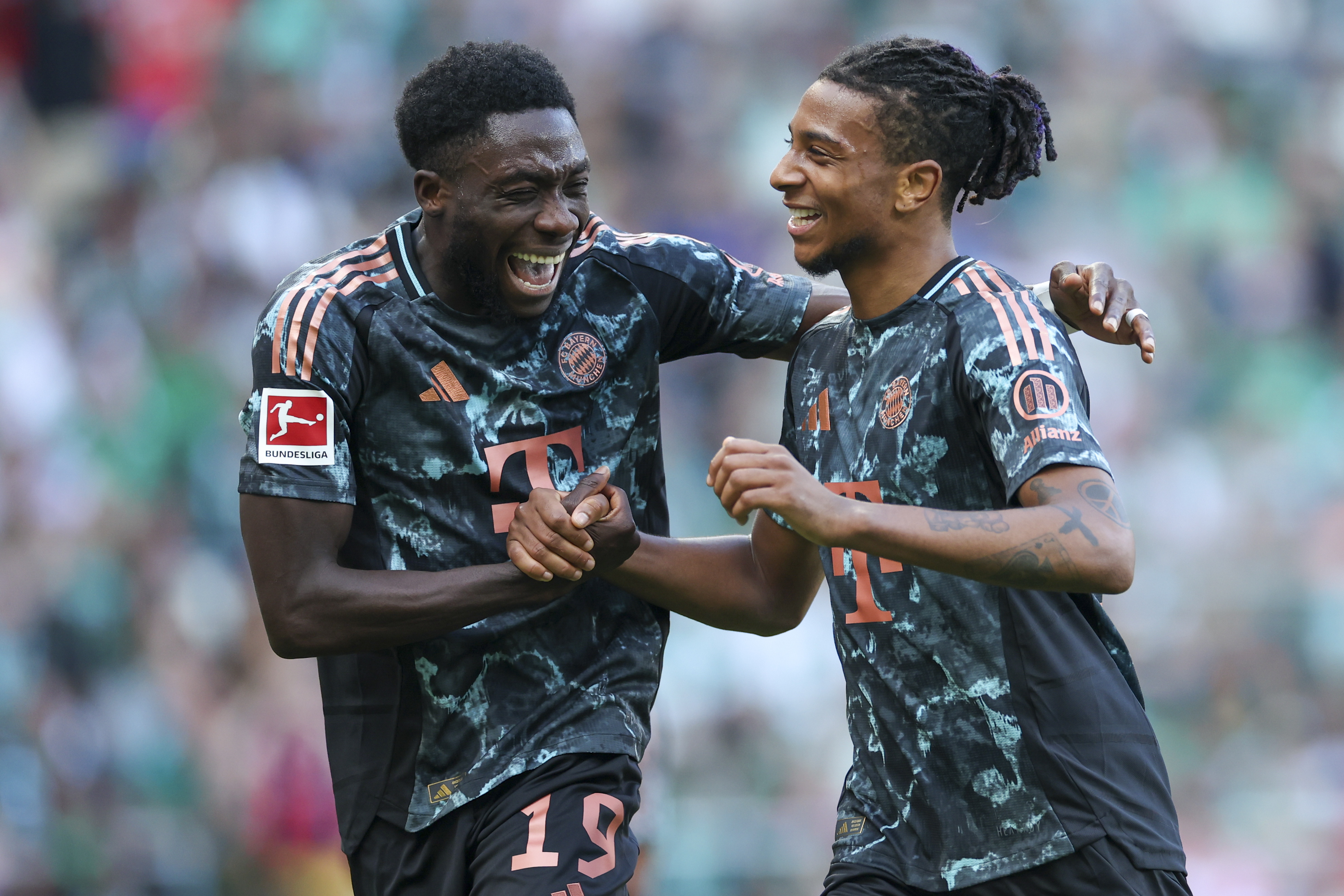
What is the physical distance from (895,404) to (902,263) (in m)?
0.37

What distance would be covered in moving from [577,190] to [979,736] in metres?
1.62

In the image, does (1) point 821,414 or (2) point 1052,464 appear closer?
(2) point 1052,464

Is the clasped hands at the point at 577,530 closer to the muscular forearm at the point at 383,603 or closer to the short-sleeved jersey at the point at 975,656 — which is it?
the muscular forearm at the point at 383,603

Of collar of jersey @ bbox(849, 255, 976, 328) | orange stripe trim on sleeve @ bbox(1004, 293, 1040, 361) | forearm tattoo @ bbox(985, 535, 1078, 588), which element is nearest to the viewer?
forearm tattoo @ bbox(985, 535, 1078, 588)

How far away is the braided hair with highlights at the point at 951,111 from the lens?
3.54 meters

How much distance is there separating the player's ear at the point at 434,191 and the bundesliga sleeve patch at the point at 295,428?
1.90ft

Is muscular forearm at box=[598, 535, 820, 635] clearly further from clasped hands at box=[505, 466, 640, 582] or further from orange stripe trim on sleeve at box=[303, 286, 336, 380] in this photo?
orange stripe trim on sleeve at box=[303, 286, 336, 380]

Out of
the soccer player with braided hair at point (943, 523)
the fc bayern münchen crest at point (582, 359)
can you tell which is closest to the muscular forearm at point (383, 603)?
the soccer player with braided hair at point (943, 523)

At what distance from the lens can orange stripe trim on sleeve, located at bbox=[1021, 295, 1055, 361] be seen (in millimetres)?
3129

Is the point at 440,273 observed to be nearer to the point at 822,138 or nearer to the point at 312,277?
the point at 312,277

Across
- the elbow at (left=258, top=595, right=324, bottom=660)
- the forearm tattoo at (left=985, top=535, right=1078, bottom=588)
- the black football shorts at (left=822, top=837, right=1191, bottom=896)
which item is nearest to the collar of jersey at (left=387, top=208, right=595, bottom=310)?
the elbow at (left=258, top=595, right=324, bottom=660)

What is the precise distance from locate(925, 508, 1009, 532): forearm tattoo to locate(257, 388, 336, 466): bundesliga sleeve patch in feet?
4.68

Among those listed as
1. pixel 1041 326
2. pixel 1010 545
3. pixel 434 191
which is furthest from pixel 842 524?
pixel 434 191

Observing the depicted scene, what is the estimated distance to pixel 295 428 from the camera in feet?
11.4
